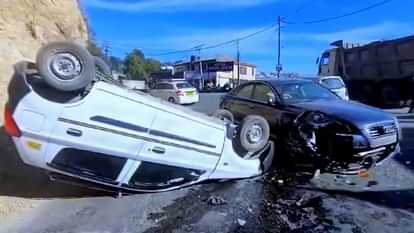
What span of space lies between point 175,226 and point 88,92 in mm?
2020

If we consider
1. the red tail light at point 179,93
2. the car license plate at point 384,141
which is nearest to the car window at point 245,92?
the car license plate at point 384,141

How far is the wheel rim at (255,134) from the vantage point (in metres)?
6.54

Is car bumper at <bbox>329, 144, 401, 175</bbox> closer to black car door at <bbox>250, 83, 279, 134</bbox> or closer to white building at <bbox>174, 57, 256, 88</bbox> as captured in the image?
black car door at <bbox>250, 83, 279, 134</bbox>

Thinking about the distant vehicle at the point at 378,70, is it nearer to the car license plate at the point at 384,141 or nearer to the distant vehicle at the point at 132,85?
the distant vehicle at the point at 132,85

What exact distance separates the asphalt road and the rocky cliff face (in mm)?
4303

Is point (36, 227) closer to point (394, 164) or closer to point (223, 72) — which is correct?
point (394, 164)

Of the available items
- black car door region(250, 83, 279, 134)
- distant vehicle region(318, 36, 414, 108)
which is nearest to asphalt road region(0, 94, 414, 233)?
black car door region(250, 83, 279, 134)

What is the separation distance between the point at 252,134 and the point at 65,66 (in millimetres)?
2932

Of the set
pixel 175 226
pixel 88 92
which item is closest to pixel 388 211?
pixel 175 226

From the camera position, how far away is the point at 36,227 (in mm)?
5039

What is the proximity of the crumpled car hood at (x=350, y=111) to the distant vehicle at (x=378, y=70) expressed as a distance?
1285 centimetres

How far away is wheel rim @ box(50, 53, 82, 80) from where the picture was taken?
5266 mm

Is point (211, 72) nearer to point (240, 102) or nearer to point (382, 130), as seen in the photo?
point (240, 102)

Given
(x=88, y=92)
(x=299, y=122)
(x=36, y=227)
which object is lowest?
(x=36, y=227)
